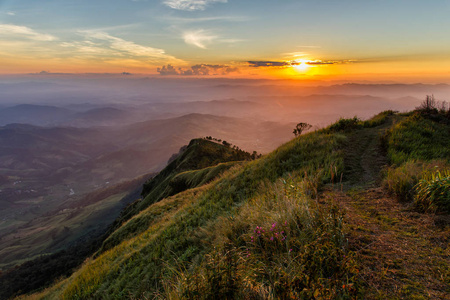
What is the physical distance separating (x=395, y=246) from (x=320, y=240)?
1311 mm

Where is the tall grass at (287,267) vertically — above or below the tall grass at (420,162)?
below

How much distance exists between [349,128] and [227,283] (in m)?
13.1

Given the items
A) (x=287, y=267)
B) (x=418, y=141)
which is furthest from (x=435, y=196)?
(x=418, y=141)

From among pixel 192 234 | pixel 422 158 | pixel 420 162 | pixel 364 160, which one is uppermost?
pixel 420 162

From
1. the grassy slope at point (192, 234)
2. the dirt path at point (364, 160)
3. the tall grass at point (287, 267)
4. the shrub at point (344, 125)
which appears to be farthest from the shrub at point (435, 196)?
the shrub at point (344, 125)

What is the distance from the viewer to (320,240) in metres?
3.47

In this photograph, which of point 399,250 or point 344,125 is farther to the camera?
point 344,125

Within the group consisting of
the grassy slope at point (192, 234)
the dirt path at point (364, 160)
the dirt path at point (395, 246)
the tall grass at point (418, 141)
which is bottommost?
the grassy slope at point (192, 234)

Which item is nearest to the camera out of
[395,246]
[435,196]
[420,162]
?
[395,246]

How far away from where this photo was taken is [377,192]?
584 cm

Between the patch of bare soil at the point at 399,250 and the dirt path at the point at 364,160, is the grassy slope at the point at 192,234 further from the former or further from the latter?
the patch of bare soil at the point at 399,250

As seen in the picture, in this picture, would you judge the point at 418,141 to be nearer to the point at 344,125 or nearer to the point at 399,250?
the point at 344,125

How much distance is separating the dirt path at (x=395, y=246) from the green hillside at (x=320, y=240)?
0.6 inches

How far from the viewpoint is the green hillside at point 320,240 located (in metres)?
2.90
